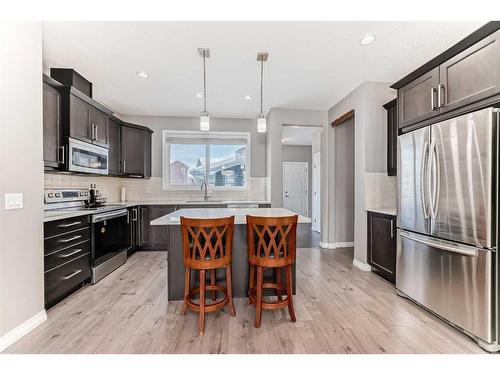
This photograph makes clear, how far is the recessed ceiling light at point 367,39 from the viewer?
94.4 inches

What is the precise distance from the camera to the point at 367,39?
245 centimetres

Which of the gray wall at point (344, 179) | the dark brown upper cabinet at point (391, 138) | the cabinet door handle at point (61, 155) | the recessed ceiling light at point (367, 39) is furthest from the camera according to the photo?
the gray wall at point (344, 179)

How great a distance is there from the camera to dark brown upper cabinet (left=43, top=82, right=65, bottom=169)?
8.42ft

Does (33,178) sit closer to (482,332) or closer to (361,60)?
(361,60)

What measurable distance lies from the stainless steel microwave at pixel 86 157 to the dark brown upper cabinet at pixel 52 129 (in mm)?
103

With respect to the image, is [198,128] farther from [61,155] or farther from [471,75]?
[471,75]

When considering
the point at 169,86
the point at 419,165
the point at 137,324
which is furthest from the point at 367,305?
the point at 169,86

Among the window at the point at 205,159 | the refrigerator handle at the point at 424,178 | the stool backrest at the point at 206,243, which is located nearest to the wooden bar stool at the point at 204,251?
the stool backrest at the point at 206,243

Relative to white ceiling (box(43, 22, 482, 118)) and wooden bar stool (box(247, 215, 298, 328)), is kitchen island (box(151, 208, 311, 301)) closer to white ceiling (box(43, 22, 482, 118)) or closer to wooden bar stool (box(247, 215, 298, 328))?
wooden bar stool (box(247, 215, 298, 328))

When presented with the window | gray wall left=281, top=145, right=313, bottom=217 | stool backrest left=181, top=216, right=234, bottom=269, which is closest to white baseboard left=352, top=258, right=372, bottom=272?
stool backrest left=181, top=216, right=234, bottom=269

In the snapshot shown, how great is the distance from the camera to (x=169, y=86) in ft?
11.9

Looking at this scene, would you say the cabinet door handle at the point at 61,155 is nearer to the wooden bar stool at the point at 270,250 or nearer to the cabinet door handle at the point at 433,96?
the wooden bar stool at the point at 270,250

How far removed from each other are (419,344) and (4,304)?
318cm

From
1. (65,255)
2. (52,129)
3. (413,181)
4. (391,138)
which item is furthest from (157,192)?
(413,181)
